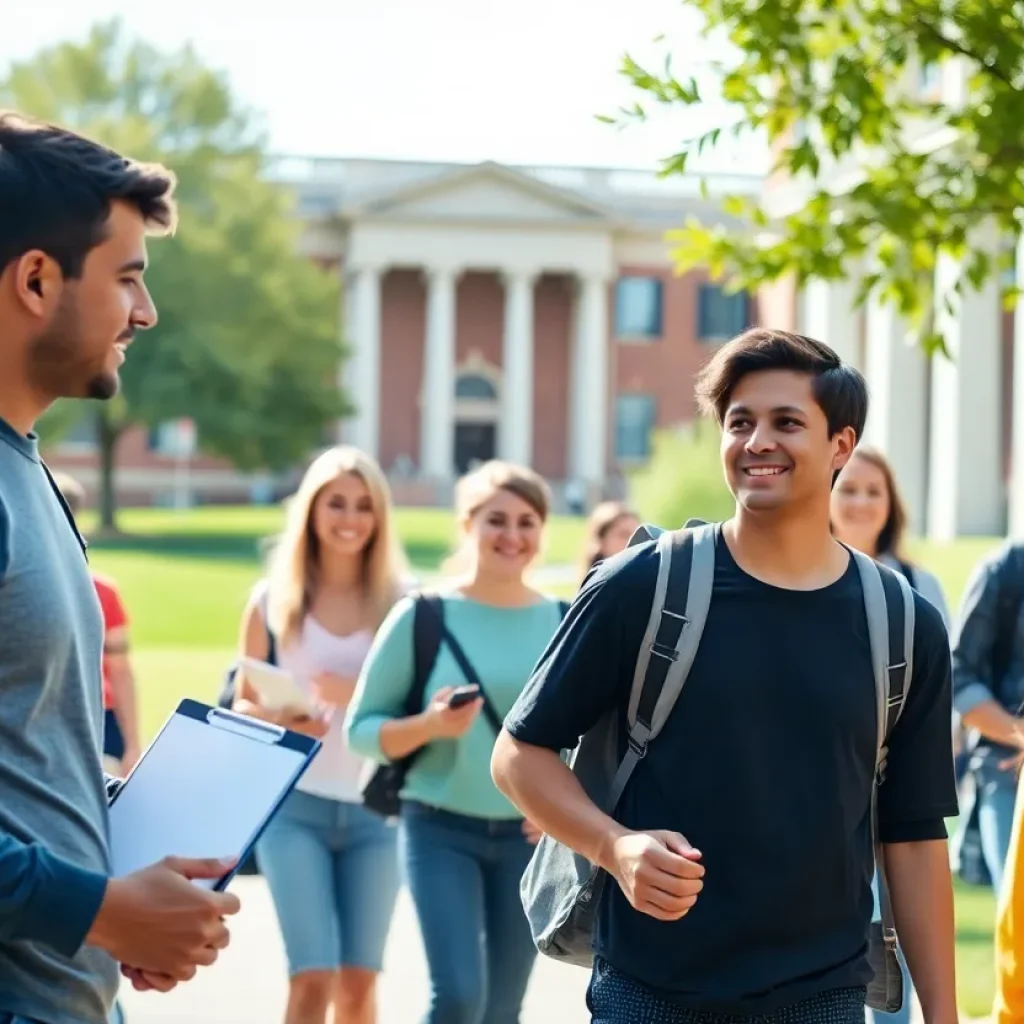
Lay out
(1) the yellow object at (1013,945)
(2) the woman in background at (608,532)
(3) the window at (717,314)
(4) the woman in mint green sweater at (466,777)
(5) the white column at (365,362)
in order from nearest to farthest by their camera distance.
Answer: (1) the yellow object at (1013,945) < (4) the woman in mint green sweater at (466,777) < (2) the woman in background at (608,532) < (3) the window at (717,314) < (5) the white column at (365,362)

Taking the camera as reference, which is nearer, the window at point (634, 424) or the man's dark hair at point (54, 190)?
the man's dark hair at point (54, 190)

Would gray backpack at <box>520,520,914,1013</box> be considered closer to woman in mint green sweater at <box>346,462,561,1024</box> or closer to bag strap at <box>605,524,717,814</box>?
bag strap at <box>605,524,717,814</box>

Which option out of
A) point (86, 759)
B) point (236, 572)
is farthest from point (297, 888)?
point (236, 572)

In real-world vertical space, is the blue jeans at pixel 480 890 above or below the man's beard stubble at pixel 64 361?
below

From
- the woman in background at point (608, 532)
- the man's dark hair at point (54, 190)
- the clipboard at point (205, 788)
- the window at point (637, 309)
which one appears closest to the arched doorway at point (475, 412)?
the window at point (637, 309)

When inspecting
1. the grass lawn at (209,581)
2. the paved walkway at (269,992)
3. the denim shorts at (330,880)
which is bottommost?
the grass lawn at (209,581)

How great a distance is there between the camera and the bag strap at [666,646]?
3.21 m

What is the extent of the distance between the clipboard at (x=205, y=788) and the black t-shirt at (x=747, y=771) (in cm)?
72

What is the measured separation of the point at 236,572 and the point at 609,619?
36819 mm

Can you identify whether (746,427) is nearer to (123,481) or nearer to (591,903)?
(591,903)

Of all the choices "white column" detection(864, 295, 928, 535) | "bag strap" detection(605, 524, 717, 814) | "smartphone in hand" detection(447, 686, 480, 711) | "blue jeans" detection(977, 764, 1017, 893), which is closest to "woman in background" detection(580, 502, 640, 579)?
"blue jeans" detection(977, 764, 1017, 893)

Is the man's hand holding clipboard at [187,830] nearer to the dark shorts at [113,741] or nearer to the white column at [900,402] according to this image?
the dark shorts at [113,741]

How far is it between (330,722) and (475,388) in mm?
64042

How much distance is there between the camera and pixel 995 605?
6.10 metres
